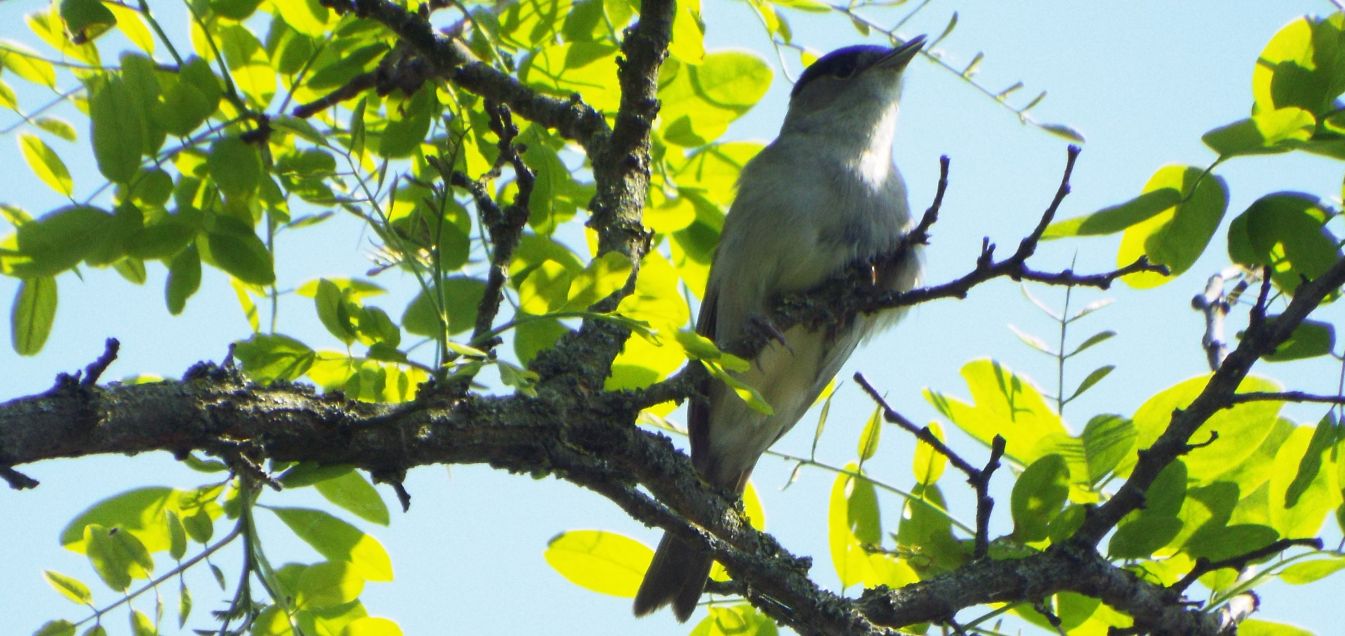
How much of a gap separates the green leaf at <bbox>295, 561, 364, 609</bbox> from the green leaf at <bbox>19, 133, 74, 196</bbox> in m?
1.08

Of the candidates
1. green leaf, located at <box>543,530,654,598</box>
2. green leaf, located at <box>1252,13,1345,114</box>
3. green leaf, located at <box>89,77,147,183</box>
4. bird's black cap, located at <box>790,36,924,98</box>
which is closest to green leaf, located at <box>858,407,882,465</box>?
green leaf, located at <box>543,530,654,598</box>

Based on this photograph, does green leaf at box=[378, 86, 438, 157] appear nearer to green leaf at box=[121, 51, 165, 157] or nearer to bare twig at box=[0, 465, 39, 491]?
green leaf at box=[121, 51, 165, 157]

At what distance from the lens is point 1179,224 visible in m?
3.05

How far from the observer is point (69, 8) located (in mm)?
2789

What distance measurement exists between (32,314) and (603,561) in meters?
1.56

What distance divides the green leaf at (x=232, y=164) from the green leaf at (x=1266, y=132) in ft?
7.48

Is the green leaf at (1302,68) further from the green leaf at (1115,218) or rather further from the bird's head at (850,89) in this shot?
the bird's head at (850,89)

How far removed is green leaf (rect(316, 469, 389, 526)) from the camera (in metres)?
2.73

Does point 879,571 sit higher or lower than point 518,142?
lower

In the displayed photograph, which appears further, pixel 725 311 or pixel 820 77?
pixel 820 77

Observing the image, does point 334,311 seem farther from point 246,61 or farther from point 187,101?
point 246,61

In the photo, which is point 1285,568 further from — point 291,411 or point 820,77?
point 820,77

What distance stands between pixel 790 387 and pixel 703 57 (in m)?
1.87

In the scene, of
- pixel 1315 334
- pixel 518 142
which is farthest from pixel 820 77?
pixel 1315 334
